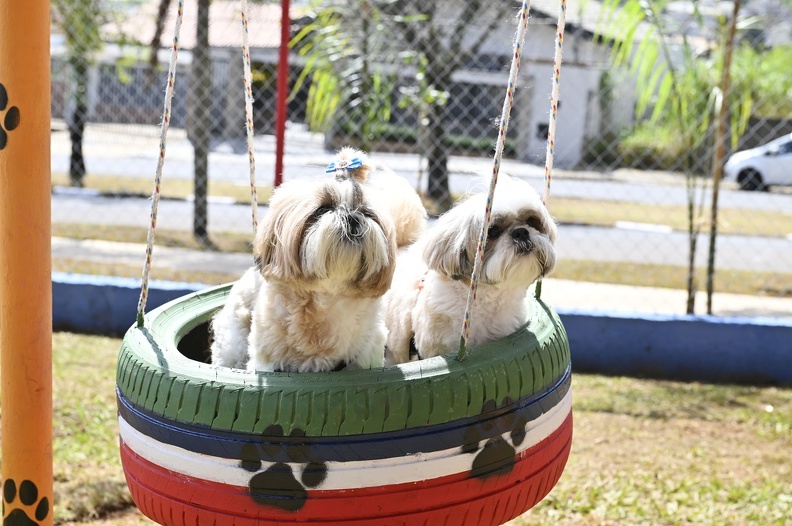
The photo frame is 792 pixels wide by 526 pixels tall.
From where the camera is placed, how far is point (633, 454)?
4.57 meters

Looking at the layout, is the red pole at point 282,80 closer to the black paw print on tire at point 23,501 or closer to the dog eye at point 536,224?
the dog eye at point 536,224

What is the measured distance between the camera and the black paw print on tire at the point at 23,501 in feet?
8.51

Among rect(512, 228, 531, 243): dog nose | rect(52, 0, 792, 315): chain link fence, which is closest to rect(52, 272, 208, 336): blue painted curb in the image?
rect(52, 0, 792, 315): chain link fence

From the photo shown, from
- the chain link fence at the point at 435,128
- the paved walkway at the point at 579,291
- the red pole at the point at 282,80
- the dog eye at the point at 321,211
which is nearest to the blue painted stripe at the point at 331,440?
the dog eye at the point at 321,211

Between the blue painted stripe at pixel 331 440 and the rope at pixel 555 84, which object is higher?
the rope at pixel 555 84

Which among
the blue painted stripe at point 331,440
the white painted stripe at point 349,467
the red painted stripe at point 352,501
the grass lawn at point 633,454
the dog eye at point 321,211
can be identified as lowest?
the grass lawn at point 633,454

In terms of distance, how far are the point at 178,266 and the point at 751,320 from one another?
5175 mm

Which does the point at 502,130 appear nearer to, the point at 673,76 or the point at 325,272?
the point at 325,272

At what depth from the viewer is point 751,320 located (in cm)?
607

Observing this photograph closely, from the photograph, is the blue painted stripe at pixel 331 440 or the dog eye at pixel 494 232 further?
the dog eye at pixel 494 232

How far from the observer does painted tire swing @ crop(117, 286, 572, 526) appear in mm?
2168

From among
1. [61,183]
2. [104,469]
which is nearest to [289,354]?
[104,469]

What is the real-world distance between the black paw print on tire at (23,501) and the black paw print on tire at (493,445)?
130cm

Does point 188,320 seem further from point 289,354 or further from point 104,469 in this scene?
point 104,469
